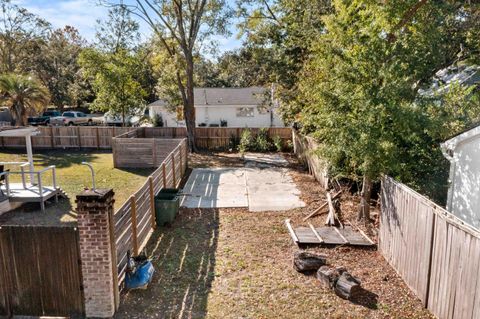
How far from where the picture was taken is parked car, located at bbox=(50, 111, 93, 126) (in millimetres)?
34312

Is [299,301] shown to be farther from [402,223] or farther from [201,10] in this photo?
[201,10]

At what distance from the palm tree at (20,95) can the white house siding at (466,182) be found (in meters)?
23.1

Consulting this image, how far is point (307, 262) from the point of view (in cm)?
680

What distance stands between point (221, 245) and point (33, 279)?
389 cm

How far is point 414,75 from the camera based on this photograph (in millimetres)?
8039

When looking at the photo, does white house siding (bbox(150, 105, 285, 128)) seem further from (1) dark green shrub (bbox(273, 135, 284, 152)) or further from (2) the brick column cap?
(2) the brick column cap

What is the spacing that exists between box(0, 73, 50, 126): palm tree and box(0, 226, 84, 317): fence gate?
20.0 metres

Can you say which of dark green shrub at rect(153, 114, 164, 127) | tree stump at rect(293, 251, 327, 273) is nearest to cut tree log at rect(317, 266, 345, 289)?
tree stump at rect(293, 251, 327, 273)

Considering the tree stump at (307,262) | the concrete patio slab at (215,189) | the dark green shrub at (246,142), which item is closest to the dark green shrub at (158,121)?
the dark green shrub at (246,142)

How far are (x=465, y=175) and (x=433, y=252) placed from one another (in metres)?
2.83

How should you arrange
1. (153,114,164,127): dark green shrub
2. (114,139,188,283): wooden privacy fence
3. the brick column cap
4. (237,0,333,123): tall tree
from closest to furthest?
the brick column cap
(114,139,188,283): wooden privacy fence
(237,0,333,123): tall tree
(153,114,164,127): dark green shrub

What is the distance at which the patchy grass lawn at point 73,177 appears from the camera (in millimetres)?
10450

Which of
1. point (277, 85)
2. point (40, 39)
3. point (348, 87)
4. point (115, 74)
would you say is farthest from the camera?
point (40, 39)

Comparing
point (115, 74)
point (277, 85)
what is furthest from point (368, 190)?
point (115, 74)
